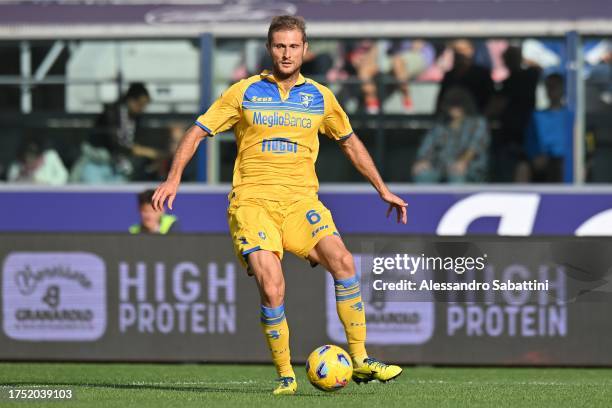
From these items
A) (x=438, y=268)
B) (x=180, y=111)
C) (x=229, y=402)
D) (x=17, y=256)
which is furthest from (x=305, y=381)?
(x=180, y=111)

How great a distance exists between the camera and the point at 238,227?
7.93 meters

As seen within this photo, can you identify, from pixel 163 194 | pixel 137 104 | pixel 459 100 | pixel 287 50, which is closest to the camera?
pixel 163 194

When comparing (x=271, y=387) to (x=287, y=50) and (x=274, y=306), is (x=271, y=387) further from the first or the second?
(x=287, y=50)

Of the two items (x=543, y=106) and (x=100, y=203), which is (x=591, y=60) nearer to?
(x=543, y=106)

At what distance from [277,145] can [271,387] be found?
1.61 meters

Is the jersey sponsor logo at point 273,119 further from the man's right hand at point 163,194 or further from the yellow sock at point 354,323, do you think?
the yellow sock at point 354,323

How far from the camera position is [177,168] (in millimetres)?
7855

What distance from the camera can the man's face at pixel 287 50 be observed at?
7867 millimetres

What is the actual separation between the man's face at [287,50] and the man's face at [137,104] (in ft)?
22.4

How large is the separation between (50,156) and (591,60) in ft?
18.1

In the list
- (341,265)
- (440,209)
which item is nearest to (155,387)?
(341,265)

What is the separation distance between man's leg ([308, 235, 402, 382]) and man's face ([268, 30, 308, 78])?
937mm

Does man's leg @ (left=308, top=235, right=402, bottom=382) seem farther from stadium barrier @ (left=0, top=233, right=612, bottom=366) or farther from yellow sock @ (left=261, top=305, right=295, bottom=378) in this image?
stadium barrier @ (left=0, top=233, right=612, bottom=366)

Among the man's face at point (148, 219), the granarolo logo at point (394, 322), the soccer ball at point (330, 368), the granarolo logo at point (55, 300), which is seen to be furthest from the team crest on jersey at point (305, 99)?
the man's face at point (148, 219)
